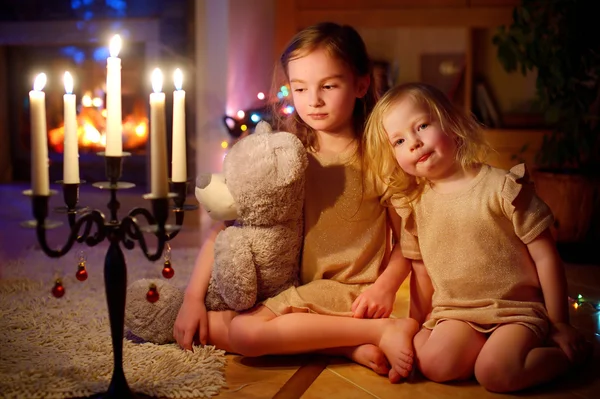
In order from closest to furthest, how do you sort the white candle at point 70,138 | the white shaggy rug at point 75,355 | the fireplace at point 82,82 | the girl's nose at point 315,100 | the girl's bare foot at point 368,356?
1. the white candle at point 70,138
2. the white shaggy rug at point 75,355
3. the girl's bare foot at point 368,356
4. the girl's nose at point 315,100
5. the fireplace at point 82,82

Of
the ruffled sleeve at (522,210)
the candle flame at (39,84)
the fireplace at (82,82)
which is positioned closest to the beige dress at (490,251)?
the ruffled sleeve at (522,210)

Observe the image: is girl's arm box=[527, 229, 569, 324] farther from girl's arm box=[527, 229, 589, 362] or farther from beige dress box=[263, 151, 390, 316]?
beige dress box=[263, 151, 390, 316]

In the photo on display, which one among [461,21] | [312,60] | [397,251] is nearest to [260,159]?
[312,60]

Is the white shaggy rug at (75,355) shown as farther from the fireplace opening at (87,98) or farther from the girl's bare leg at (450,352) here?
the fireplace opening at (87,98)

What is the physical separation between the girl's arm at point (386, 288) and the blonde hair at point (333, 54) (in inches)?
9.2

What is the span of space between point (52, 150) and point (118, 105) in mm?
2364

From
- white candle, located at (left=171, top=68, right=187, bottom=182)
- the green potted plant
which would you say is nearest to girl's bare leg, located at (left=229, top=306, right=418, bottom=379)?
white candle, located at (left=171, top=68, right=187, bottom=182)

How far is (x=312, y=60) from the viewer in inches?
55.6

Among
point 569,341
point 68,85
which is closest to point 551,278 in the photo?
point 569,341

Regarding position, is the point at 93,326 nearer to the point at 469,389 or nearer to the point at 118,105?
the point at 118,105

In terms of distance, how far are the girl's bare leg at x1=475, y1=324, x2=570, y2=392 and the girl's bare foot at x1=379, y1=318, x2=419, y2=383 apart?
127 mm

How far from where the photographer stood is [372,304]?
1.38 m

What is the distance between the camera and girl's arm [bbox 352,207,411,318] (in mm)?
1382

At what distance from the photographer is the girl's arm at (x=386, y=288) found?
138 cm
